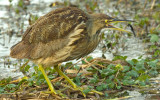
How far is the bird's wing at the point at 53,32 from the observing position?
3.67m

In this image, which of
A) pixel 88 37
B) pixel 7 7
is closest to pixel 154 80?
pixel 88 37

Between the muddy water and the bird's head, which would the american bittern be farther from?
the muddy water

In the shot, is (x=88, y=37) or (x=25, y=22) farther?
(x=25, y=22)

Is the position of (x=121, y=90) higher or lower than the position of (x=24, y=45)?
lower

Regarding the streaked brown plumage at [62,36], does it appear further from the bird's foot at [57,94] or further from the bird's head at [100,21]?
the bird's foot at [57,94]

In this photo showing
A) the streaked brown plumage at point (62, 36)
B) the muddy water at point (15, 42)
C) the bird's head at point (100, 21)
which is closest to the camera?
the streaked brown plumage at point (62, 36)

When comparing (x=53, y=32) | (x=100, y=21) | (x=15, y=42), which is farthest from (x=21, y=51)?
(x=15, y=42)

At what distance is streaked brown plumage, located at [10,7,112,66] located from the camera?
3654 mm

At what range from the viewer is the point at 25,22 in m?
7.02

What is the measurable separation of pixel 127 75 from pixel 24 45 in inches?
48.4

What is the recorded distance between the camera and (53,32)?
367 cm

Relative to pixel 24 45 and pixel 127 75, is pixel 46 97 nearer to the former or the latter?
pixel 24 45

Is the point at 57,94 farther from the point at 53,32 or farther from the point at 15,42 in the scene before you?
the point at 15,42

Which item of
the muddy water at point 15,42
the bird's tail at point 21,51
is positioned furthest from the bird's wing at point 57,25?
the muddy water at point 15,42
